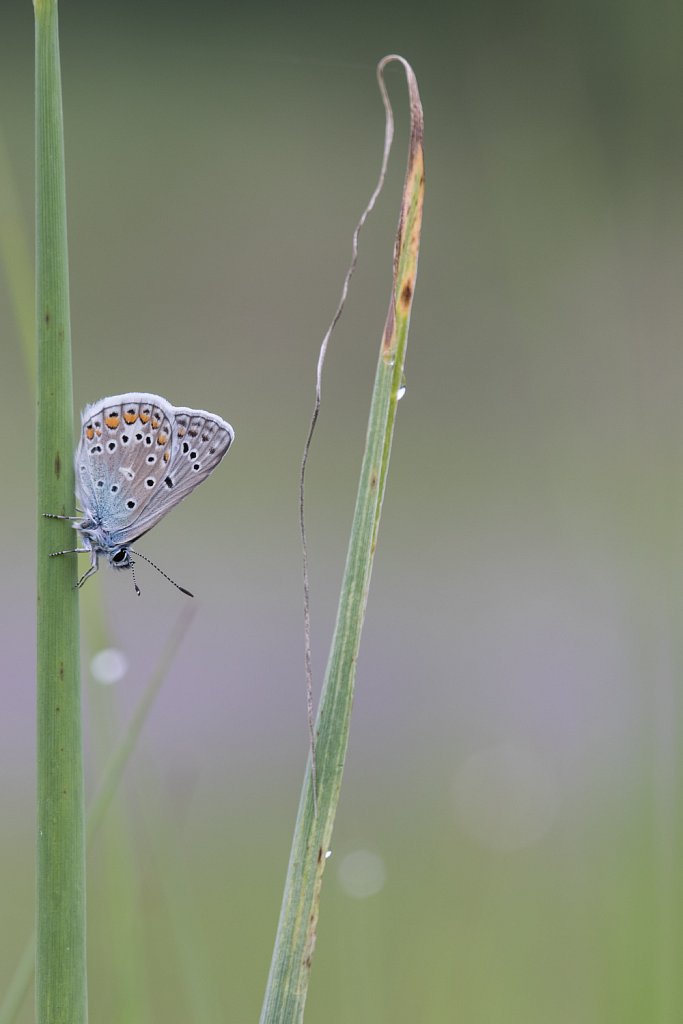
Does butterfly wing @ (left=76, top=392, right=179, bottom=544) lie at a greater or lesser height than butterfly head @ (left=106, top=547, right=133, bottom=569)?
greater

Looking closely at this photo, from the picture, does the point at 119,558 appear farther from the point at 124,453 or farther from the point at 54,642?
the point at 54,642

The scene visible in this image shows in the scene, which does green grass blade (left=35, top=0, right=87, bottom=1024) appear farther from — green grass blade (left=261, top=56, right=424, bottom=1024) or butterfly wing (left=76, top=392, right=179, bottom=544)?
butterfly wing (left=76, top=392, right=179, bottom=544)

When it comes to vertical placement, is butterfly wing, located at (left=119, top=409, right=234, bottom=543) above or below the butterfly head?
above

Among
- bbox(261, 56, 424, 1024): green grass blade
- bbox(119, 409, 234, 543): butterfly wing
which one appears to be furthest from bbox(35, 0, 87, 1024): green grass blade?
bbox(119, 409, 234, 543): butterfly wing

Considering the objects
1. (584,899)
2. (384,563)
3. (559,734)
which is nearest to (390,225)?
(384,563)

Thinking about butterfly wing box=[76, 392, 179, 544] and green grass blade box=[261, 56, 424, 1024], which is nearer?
green grass blade box=[261, 56, 424, 1024]

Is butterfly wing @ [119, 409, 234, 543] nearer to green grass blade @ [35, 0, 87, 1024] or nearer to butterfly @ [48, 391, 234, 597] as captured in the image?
butterfly @ [48, 391, 234, 597]

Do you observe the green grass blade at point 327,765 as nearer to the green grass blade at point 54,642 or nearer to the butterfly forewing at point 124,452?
the green grass blade at point 54,642
